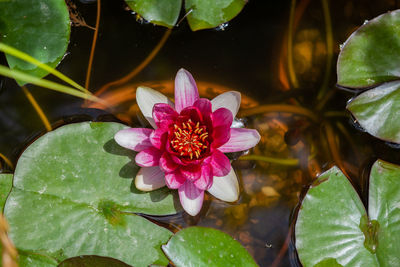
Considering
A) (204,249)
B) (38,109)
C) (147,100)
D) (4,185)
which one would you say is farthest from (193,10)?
(4,185)

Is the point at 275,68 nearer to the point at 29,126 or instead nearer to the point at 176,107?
the point at 176,107

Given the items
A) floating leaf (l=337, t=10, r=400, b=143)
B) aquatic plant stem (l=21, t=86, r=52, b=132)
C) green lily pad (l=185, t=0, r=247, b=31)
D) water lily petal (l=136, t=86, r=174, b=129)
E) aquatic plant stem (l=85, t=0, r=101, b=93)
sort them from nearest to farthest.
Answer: water lily petal (l=136, t=86, r=174, b=129) → floating leaf (l=337, t=10, r=400, b=143) → green lily pad (l=185, t=0, r=247, b=31) → aquatic plant stem (l=21, t=86, r=52, b=132) → aquatic plant stem (l=85, t=0, r=101, b=93)

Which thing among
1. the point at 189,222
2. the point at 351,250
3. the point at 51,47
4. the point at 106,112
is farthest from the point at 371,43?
the point at 51,47

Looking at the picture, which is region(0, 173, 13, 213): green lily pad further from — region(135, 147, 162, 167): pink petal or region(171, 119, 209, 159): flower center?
region(171, 119, 209, 159): flower center

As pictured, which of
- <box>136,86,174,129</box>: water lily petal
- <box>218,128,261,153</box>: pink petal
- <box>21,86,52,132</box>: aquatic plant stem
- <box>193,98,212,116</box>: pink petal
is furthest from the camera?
<box>21,86,52,132</box>: aquatic plant stem

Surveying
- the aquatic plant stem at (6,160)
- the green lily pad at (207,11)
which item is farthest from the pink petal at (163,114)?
the aquatic plant stem at (6,160)

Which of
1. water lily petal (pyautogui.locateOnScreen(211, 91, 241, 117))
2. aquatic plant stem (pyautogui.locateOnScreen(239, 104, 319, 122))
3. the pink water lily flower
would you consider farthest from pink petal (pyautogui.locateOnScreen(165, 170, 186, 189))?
aquatic plant stem (pyautogui.locateOnScreen(239, 104, 319, 122))

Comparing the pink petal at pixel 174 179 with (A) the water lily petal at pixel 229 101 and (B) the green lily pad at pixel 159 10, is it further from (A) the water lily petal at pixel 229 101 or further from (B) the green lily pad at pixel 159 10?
(B) the green lily pad at pixel 159 10
